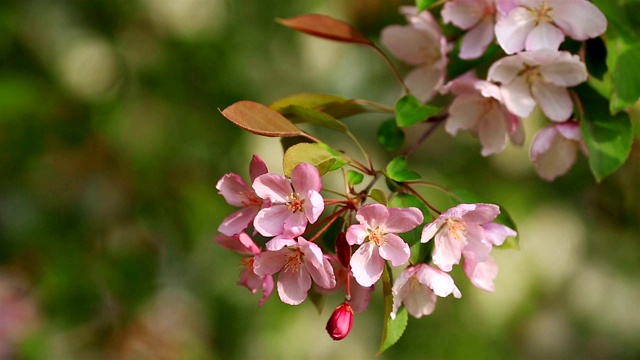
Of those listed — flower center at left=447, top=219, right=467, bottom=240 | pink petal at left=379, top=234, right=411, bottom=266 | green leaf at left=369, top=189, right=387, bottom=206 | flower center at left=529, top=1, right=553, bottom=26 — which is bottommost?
flower center at left=447, top=219, right=467, bottom=240

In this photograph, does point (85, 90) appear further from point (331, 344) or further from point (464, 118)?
point (464, 118)

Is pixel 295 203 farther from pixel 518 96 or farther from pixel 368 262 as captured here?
pixel 518 96

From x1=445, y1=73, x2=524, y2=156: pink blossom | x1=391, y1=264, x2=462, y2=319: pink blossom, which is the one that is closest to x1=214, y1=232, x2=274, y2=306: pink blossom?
x1=391, y1=264, x2=462, y2=319: pink blossom

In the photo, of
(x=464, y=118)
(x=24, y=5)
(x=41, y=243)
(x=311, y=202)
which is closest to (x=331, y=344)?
(x=41, y=243)

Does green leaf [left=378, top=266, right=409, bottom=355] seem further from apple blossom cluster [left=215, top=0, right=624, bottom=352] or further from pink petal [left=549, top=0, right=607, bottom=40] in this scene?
pink petal [left=549, top=0, right=607, bottom=40]

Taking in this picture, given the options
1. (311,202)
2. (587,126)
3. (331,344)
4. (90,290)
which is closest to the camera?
(311,202)

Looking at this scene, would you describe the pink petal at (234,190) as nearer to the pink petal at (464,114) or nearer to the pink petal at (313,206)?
the pink petal at (313,206)
